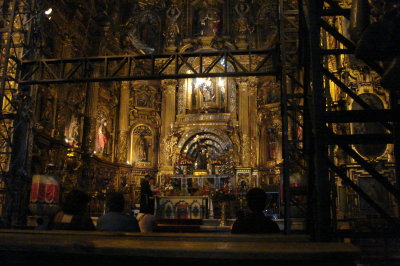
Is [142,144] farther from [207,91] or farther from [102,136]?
[207,91]

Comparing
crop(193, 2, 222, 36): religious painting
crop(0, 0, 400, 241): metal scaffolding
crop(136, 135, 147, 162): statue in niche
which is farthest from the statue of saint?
crop(136, 135, 147, 162): statue in niche

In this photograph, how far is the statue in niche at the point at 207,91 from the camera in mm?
22594

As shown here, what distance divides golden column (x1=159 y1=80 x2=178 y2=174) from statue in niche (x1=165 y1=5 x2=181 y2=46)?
283 cm

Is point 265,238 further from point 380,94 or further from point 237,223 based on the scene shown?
point 380,94

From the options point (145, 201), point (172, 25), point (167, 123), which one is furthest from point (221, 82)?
point (145, 201)

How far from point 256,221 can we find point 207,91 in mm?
18923

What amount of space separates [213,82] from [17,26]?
12089mm

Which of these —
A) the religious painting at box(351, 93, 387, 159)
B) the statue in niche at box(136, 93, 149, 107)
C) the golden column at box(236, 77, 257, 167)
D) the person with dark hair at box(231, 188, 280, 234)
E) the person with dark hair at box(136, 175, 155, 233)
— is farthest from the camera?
the statue in niche at box(136, 93, 149, 107)

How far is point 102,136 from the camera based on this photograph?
20.5m

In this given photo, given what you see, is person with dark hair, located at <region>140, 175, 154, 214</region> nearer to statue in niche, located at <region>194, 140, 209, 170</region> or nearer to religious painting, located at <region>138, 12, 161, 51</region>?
statue in niche, located at <region>194, 140, 209, 170</region>

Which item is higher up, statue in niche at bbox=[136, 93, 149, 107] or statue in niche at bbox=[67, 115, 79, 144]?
statue in niche at bbox=[136, 93, 149, 107]

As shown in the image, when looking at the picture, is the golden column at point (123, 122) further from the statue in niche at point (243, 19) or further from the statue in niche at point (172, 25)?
the statue in niche at point (243, 19)

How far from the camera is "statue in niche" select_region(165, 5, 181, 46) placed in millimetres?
23609

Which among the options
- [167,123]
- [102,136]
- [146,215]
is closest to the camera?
[146,215]
